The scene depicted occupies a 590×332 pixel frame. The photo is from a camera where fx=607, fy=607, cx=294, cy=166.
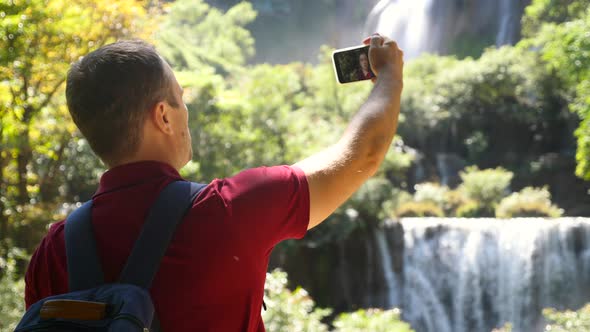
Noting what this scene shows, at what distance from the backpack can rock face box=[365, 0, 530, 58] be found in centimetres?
2204

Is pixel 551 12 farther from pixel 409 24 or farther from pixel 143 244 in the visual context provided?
pixel 143 244

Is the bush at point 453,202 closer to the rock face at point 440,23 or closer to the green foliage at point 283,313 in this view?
the rock face at point 440,23

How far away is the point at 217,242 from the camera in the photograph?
926 millimetres

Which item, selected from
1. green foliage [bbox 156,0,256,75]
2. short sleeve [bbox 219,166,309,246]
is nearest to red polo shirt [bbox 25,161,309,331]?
short sleeve [bbox 219,166,309,246]

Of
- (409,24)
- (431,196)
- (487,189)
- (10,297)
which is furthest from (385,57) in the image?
(409,24)

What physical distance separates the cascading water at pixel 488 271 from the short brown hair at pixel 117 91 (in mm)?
10554

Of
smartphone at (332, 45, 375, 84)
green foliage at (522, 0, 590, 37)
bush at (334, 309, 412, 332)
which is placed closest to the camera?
smartphone at (332, 45, 375, 84)

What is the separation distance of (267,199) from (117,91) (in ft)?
1.00

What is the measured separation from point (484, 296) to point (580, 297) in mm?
1587

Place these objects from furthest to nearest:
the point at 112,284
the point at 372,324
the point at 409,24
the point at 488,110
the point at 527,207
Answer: the point at 409,24
the point at 488,110
the point at 527,207
the point at 372,324
the point at 112,284

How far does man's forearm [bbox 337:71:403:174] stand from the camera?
1.00m

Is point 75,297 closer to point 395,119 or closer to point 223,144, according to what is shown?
point 395,119

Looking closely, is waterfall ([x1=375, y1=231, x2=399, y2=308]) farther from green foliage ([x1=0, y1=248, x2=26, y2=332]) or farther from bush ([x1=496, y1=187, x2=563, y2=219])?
green foliage ([x1=0, y1=248, x2=26, y2=332])

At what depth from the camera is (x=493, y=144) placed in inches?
756
